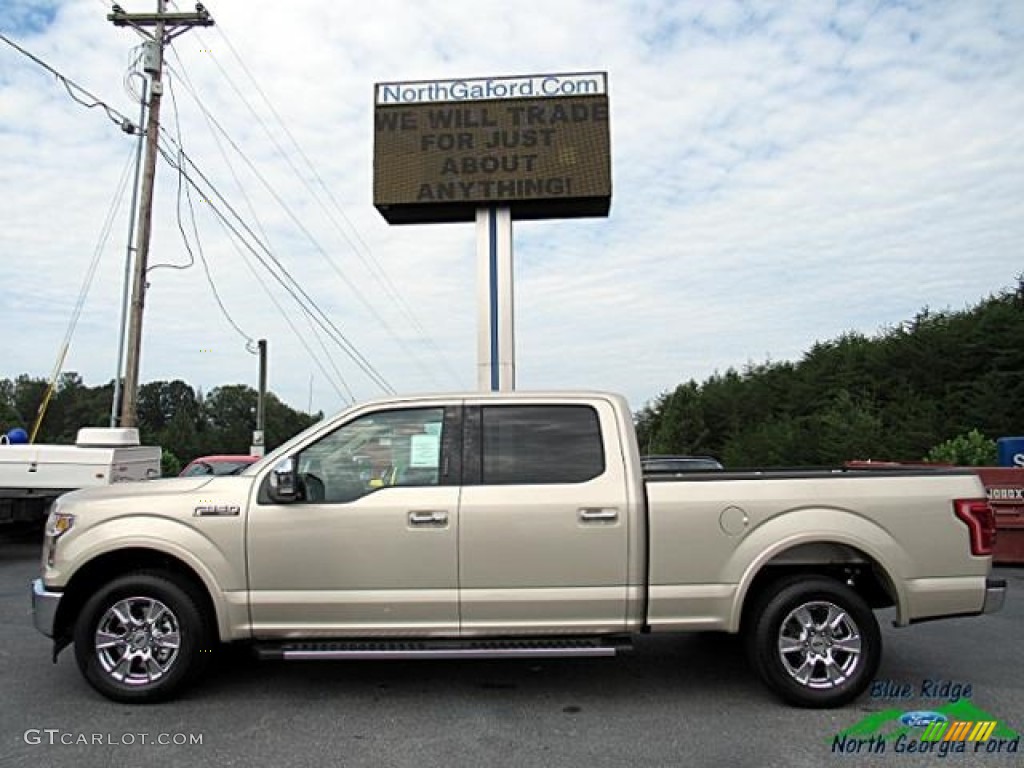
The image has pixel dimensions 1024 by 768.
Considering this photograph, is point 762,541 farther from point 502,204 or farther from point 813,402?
point 813,402

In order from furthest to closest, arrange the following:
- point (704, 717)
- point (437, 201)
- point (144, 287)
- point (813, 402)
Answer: point (813, 402)
point (144, 287)
point (437, 201)
point (704, 717)

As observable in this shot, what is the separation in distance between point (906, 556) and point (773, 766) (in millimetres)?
1601

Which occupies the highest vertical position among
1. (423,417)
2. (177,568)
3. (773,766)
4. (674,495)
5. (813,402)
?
(813,402)

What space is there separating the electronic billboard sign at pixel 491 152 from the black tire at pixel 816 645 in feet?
30.0

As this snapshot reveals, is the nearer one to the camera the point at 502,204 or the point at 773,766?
the point at 773,766

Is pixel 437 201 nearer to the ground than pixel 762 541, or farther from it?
farther from it

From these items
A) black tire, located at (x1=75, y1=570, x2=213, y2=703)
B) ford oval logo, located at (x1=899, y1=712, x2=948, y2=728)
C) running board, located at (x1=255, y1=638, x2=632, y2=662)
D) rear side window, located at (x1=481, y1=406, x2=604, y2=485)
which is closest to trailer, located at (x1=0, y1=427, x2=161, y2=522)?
black tire, located at (x1=75, y1=570, x2=213, y2=703)

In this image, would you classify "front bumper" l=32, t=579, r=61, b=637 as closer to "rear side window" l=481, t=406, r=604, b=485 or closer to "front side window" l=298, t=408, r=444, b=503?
"front side window" l=298, t=408, r=444, b=503

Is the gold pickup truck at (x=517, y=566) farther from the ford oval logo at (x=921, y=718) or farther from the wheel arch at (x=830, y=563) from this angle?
the ford oval logo at (x=921, y=718)

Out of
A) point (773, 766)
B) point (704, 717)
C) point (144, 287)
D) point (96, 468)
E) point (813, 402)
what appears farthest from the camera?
point (813, 402)

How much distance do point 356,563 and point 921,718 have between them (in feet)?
11.0

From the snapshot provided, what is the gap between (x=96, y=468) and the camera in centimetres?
984

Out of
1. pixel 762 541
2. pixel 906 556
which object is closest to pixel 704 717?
pixel 762 541

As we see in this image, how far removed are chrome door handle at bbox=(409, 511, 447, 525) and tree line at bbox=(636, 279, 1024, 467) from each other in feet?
41.3
